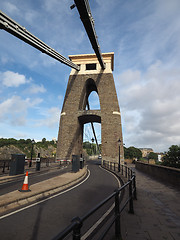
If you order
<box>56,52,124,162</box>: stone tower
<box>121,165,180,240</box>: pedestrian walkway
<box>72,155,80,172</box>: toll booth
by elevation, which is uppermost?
<box>56,52,124,162</box>: stone tower

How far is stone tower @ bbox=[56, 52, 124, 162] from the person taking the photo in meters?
28.7

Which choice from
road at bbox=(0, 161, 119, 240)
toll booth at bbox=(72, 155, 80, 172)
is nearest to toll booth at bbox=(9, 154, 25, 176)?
toll booth at bbox=(72, 155, 80, 172)

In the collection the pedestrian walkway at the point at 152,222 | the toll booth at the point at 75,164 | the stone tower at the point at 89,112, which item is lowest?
the pedestrian walkway at the point at 152,222

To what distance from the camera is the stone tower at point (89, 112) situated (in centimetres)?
2872

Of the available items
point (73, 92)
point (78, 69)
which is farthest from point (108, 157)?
point (78, 69)

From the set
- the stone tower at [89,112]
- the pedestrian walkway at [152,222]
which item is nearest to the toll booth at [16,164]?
the pedestrian walkway at [152,222]

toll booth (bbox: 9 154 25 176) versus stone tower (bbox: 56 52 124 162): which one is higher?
stone tower (bbox: 56 52 124 162)

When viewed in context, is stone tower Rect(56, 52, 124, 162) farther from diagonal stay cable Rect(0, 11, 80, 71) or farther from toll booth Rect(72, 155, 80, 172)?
toll booth Rect(72, 155, 80, 172)

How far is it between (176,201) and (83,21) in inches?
822

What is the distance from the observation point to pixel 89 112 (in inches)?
1195

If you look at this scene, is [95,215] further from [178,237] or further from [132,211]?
[178,237]

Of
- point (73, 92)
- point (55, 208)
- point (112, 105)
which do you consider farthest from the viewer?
point (73, 92)

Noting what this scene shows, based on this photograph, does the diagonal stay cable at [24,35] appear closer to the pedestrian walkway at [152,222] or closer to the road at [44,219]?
the road at [44,219]

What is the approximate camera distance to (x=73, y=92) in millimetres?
32594
